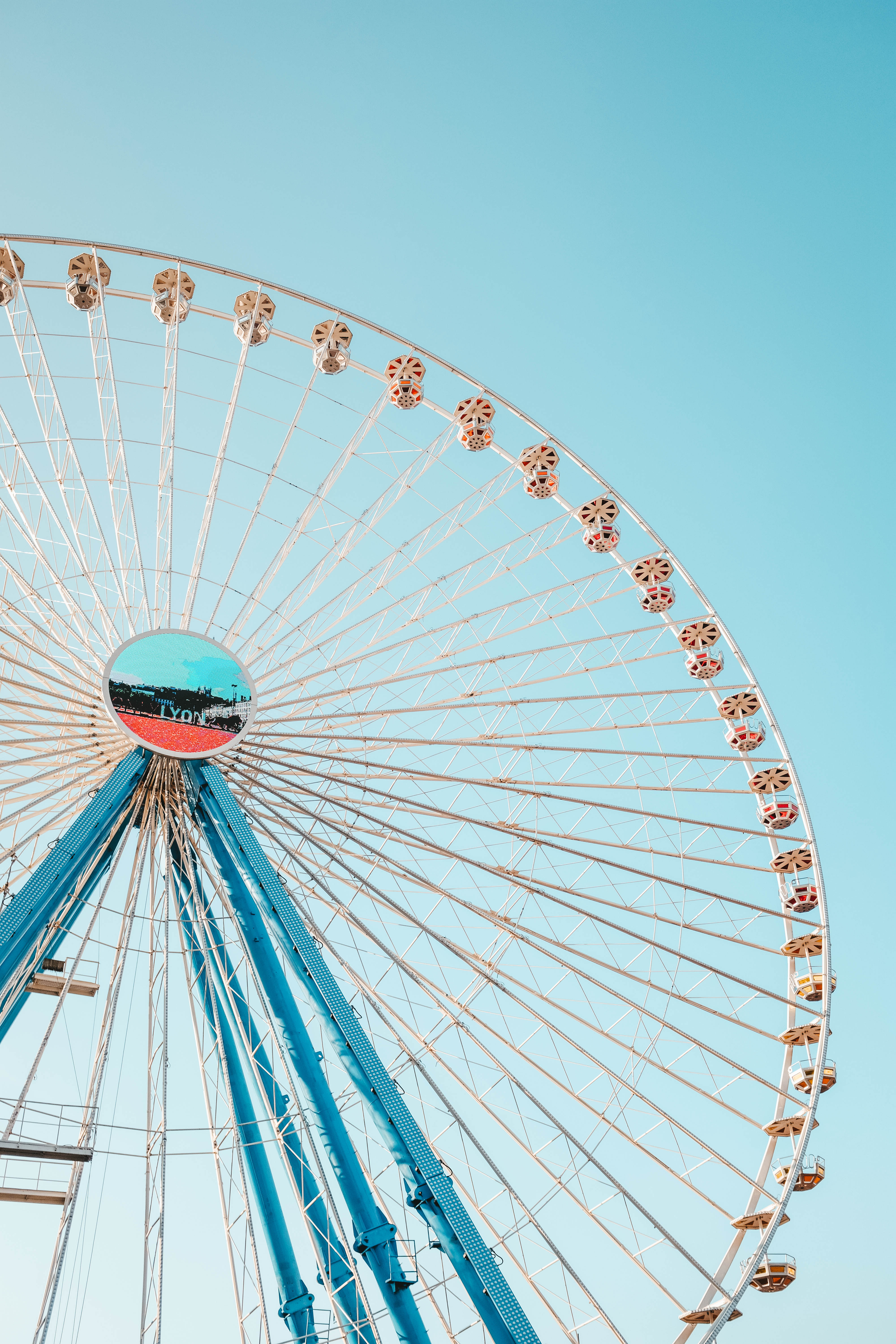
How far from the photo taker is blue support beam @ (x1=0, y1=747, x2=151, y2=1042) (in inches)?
587

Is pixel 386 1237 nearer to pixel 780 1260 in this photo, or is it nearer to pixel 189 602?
pixel 780 1260

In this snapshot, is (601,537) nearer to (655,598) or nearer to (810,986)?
(655,598)

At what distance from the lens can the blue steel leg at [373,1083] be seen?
47.2 ft

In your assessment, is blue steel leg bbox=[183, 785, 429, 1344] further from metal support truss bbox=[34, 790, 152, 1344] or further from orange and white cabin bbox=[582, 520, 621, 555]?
orange and white cabin bbox=[582, 520, 621, 555]

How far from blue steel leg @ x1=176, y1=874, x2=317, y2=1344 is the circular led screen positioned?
2.16 metres

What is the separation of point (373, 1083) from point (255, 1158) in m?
3.60

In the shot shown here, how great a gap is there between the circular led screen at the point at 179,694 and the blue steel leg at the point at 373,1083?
80 cm

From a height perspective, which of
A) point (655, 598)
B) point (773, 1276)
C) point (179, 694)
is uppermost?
point (655, 598)

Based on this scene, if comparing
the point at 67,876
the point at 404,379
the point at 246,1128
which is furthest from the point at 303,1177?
the point at 404,379

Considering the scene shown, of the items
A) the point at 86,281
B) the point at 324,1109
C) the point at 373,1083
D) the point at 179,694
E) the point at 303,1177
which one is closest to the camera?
the point at 324,1109

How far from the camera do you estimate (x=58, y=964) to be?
18953mm

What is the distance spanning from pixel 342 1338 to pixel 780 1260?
8.02 metres

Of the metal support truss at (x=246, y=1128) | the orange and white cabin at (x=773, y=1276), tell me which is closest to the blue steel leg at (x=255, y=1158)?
the metal support truss at (x=246, y=1128)

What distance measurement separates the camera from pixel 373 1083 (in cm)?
1549
